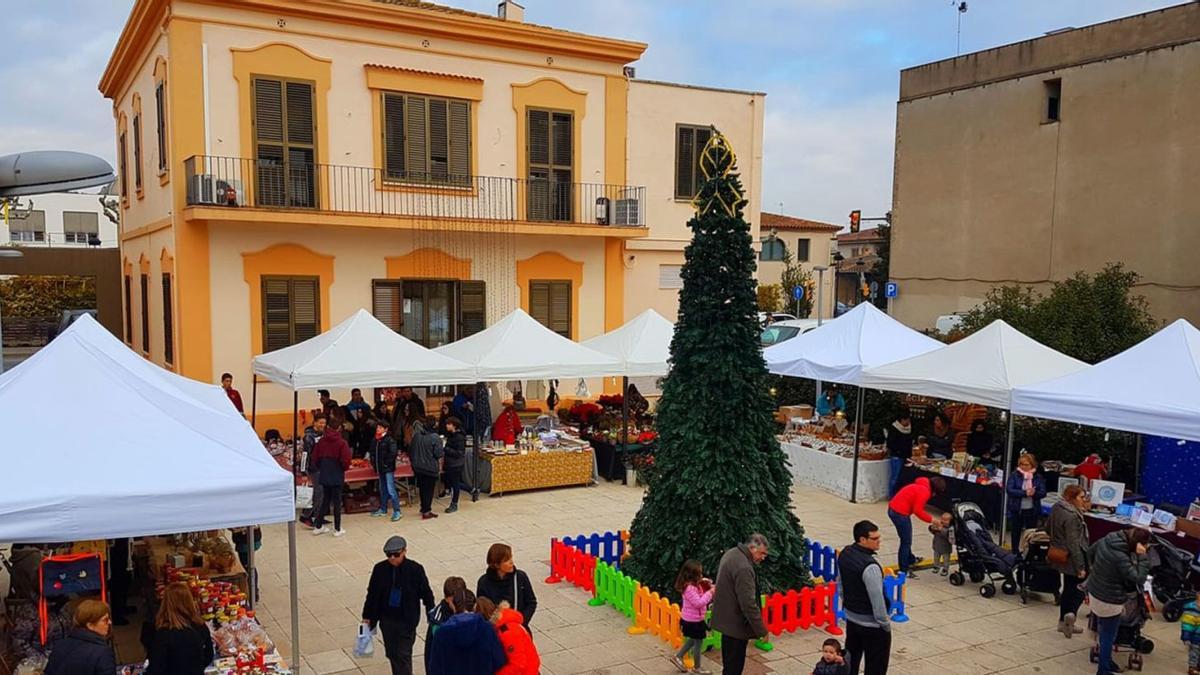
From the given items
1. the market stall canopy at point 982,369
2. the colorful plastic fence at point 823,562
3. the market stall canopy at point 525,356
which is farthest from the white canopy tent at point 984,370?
the market stall canopy at point 525,356

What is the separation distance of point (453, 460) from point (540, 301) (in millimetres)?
7359

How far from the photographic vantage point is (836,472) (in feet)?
45.9

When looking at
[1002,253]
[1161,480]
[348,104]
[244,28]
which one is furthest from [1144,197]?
[244,28]

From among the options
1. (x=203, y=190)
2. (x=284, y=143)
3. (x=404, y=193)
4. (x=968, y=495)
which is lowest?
(x=968, y=495)

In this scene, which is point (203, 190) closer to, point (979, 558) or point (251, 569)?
point (251, 569)

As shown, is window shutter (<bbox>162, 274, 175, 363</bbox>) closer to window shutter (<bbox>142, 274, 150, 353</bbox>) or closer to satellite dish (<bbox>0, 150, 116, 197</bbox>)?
window shutter (<bbox>142, 274, 150, 353</bbox>)

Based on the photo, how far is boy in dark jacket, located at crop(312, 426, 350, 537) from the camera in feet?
35.8

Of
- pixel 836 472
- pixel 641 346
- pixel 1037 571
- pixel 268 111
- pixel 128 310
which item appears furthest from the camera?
pixel 128 310

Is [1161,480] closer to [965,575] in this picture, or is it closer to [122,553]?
[965,575]

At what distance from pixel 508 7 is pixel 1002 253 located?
15.2 meters

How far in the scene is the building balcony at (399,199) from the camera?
51.5 feet

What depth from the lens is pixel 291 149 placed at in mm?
16609

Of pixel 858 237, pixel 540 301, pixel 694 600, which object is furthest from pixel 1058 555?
pixel 858 237

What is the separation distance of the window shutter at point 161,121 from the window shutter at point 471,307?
6302mm
